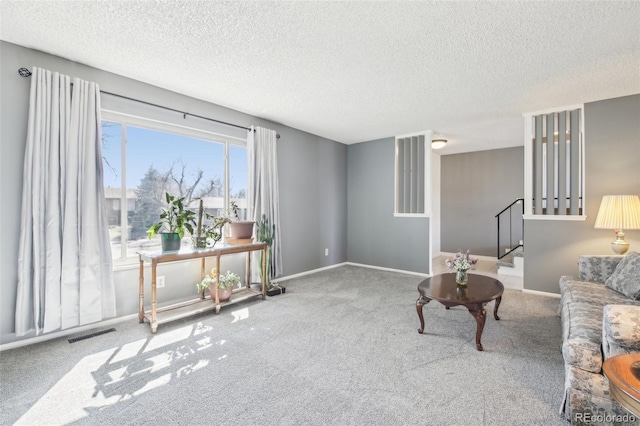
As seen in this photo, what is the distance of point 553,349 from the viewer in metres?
2.32

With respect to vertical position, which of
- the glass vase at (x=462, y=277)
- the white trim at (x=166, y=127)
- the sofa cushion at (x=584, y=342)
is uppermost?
the white trim at (x=166, y=127)

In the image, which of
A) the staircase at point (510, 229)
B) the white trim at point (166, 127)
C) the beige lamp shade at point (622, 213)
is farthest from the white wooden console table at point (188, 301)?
the staircase at point (510, 229)

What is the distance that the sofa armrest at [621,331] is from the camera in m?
1.41

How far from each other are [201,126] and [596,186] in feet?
16.3

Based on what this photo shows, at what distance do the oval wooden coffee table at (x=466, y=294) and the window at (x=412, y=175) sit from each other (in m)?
2.16

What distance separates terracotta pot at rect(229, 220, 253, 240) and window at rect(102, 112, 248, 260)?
507 millimetres

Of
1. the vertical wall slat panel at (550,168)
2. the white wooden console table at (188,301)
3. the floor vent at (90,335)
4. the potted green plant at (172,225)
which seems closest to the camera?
the floor vent at (90,335)

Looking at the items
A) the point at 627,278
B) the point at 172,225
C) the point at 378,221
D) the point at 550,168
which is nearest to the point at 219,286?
the point at 172,225

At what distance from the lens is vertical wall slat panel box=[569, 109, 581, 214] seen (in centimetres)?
367

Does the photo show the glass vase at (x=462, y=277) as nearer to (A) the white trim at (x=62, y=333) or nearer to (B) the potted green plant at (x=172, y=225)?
(B) the potted green plant at (x=172, y=225)

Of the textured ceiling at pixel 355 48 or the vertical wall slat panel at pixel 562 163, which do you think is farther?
the vertical wall slat panel at pixel 562 163

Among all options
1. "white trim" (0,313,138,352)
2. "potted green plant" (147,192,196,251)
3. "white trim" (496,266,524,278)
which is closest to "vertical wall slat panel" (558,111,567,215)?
"white trim" (496,266,524,278)

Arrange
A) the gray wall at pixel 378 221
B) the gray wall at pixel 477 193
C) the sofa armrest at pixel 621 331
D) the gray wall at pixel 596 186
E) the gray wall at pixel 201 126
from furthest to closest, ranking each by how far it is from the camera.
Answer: the gray wall at pixel 477 193, the gray wall at pixel 378 221, the gray wall at pixel 596 186, the gray wall at pixel 201 126, the sofa armrest at pixel 621 331

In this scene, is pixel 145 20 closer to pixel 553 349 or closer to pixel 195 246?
pixel 195 246
